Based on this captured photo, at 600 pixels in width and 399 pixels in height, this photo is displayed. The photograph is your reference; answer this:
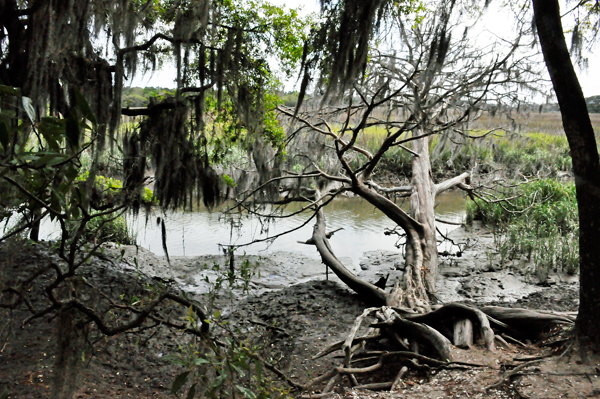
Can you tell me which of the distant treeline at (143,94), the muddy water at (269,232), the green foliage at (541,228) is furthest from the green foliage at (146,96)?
the green foliage at (541,228)

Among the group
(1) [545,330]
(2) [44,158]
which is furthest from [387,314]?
(2) [44,158]

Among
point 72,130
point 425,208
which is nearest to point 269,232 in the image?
point 425,208

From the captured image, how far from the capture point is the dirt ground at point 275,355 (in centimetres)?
237

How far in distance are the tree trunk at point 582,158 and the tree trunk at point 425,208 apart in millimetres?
2692

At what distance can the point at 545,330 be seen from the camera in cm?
355

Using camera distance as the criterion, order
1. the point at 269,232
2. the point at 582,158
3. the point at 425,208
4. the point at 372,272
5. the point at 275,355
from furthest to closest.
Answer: the point at 269,232
the point at 372,272
the point at 425,208
the point at 275,355
the point at 582,158

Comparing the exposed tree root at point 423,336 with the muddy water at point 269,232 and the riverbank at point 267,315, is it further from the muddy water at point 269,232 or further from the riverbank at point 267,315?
the muddy water at point 269,232

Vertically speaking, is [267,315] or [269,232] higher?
[269,232]

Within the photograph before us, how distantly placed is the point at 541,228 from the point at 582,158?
18.3 feet

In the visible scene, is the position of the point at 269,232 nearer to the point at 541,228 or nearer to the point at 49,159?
the point at 541,228

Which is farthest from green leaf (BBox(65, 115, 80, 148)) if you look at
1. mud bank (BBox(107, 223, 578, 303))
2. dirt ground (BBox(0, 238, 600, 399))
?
mud bank (BBox(107, 223, 578, 303))

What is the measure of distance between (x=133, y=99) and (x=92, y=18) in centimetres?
137

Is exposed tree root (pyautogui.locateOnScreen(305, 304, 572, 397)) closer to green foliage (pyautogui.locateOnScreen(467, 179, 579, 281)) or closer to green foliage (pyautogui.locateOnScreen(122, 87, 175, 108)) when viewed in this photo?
green foliage (pyautogui.locateOnScreen(467, 179, 579, 281))

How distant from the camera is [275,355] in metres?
4.05
